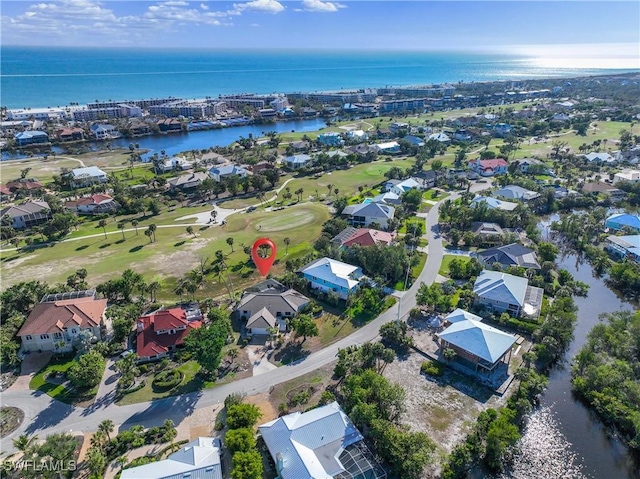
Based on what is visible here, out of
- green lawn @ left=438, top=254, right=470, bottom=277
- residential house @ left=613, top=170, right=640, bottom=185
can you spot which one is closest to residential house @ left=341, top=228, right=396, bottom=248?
green lawn @ left=438, top=254, right=470, bottom=277

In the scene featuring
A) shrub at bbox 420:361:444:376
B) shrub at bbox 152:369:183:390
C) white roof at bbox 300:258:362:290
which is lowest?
shrub at bbox 152:369:183:390

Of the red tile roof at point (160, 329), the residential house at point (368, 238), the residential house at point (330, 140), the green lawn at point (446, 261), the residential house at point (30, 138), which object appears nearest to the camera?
the red tile roof at point (160, 329)

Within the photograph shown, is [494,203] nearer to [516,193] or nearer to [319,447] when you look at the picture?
[516,193]

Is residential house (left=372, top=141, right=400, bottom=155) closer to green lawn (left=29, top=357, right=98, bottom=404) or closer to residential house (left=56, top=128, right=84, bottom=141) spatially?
green lawn (left=29, top=357, right=98, bottom=404)

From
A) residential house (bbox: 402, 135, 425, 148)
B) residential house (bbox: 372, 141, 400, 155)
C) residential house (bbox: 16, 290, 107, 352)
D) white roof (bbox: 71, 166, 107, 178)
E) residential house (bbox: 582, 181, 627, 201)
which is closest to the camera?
residential house (bbox: 16, 290, 107, 352)

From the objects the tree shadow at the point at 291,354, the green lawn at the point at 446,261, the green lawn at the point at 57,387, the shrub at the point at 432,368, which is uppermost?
the green lawn at the point at 446,261

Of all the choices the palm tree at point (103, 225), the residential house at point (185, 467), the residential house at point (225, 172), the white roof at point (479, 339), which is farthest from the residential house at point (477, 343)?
the residential house at point (225, 172)

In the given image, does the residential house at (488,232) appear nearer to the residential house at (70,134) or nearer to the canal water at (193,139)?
the canal water at (193,139)

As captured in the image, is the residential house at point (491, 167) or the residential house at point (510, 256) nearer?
the residential house at point (510, 256)
